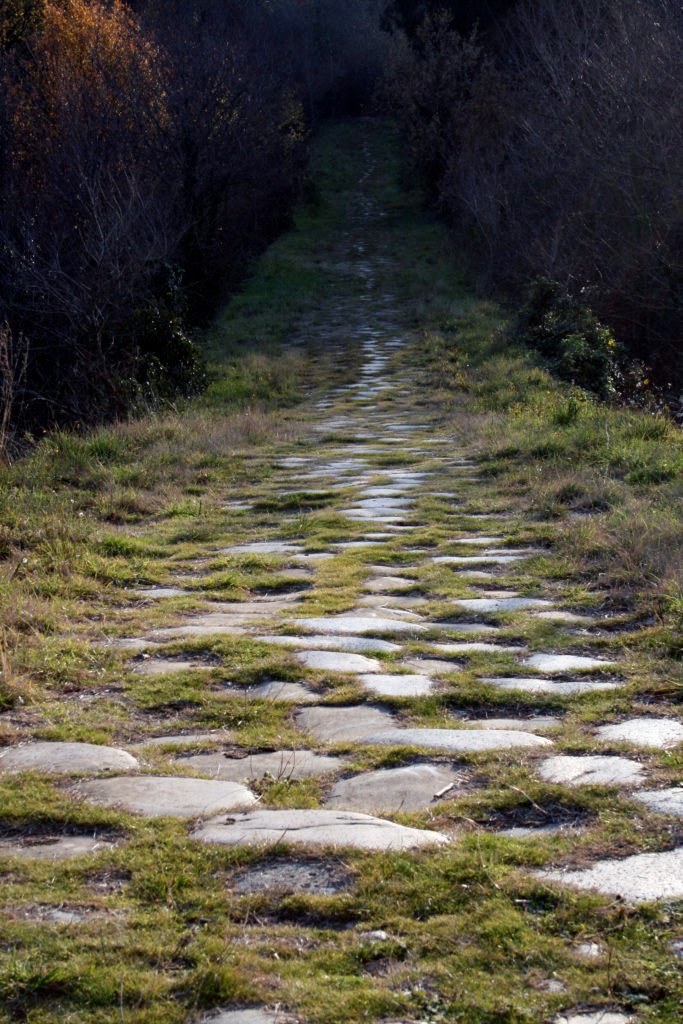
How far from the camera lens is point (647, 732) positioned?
389cm

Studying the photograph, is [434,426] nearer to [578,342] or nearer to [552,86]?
[578,342]

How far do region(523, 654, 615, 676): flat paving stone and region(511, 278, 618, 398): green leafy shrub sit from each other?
913cm

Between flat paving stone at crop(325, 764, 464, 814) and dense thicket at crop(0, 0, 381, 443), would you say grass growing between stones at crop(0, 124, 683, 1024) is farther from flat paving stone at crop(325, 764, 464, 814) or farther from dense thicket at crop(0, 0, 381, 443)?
dense thicket at crop(0, 0, 381, 443)

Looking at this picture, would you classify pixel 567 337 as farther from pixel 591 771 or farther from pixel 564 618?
pixel 591 771

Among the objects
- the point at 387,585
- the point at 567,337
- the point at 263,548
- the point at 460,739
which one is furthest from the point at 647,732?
the point at 567,337

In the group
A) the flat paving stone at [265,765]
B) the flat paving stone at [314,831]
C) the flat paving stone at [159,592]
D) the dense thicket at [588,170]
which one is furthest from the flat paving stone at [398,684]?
the dense thicket at [588,170]

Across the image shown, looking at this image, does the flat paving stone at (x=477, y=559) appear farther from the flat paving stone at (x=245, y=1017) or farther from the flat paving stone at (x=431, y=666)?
the flat paving stone at (x=245, y=1017)

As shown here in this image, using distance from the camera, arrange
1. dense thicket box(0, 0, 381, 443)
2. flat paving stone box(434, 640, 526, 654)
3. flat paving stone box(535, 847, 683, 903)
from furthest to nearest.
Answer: dense thicket box(0, 0, 381, 443)
flat paving stone box(434, 640, 526, 654)
flat paving stone box(535, 847, 683, 903)

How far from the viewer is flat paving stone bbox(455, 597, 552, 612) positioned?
569 centimetres

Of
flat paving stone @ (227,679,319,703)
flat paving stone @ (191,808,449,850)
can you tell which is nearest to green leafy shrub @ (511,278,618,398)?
flat paving stone @ (227,679,319,703)

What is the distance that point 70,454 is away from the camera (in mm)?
9617

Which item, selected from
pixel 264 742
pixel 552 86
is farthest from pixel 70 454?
pixel 552 86

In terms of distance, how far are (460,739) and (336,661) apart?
1.04 m

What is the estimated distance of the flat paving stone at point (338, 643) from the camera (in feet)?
16.5
